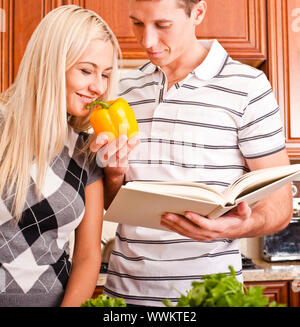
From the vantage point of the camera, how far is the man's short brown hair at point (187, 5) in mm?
1385

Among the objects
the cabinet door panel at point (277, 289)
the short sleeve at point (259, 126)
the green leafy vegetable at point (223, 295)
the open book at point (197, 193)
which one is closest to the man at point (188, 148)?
the short sleeve at point (259, 126)

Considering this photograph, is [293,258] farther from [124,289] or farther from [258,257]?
[124,289]

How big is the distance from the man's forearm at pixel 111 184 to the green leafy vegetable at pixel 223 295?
0.85m

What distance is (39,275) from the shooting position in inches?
46.1

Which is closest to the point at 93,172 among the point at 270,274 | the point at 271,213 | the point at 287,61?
the point at 271,213

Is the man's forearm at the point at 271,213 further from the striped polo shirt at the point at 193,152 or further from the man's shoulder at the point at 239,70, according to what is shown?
the man's shoulder at the point at 239,70

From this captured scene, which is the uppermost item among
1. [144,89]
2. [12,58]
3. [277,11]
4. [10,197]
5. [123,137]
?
[277,11]

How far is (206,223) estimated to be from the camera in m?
1.07

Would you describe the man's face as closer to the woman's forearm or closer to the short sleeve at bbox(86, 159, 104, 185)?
the short sleeve at bbox(86, 159, 104, 185)

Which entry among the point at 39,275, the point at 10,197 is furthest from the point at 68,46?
the point at 39,275

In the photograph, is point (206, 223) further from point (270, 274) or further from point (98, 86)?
point (270, 274)

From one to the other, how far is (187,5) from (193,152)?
17.9 inches

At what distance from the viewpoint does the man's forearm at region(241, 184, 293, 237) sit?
50.1 inches
